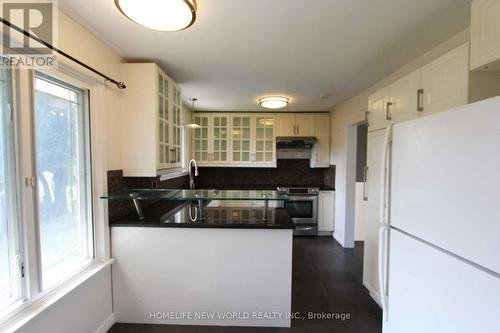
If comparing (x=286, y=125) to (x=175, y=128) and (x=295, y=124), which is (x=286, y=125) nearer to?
(x=295, y=124)

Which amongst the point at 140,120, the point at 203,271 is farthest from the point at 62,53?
the point at 203,271

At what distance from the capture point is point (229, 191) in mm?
2150

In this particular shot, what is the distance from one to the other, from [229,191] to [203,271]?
738 millimetres

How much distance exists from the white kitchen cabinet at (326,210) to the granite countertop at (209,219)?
7.26ft

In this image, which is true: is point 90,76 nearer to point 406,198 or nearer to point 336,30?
point 336,30

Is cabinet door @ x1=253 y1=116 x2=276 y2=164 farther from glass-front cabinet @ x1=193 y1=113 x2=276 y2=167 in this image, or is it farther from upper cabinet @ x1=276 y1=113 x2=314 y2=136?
upper cabinet @ x1=276 y1=113 x2=314 y2=136

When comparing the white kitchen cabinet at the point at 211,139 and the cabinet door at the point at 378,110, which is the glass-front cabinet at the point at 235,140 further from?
the cabinet door at the point at 378,110

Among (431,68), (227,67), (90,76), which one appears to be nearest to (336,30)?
(431,68)

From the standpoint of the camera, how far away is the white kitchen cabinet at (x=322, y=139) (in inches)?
181

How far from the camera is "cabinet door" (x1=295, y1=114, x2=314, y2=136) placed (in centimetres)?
459

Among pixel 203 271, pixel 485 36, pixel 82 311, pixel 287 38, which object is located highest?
pixel 287 38

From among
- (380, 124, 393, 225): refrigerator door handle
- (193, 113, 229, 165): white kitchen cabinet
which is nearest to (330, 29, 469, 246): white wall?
(380, 124, 393, 225): refrigerator door handle

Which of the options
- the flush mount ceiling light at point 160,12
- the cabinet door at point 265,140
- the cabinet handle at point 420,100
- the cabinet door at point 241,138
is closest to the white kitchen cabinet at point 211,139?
the cabinet door at point 241,138

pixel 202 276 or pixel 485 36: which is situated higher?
pixel 485 36
